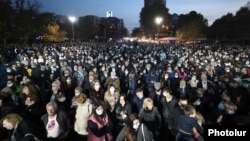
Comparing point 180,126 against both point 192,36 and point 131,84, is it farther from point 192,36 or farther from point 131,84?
point 192,36

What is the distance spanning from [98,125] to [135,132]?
854 mm

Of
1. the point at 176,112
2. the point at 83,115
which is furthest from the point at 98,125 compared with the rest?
the point at 176,112

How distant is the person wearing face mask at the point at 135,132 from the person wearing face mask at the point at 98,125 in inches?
18.4

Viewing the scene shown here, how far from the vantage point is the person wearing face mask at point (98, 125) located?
604 centimetres

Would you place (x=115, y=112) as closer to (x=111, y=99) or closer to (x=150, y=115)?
(x=111, y=99)

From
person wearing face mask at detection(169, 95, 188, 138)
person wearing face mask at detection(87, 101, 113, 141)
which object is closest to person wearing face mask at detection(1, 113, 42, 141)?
person wearing face mask at detection(87, 101, 113, 141)

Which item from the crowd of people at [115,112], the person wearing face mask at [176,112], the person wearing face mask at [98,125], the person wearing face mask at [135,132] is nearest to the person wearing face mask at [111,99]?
the crowd of people at [115,112]

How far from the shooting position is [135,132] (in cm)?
Result: 566

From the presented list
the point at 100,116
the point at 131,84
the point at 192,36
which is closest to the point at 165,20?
the point at 192,36

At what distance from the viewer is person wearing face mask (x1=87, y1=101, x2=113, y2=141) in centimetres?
604

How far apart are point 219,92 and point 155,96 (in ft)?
8.98

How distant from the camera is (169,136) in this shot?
828 centimetres

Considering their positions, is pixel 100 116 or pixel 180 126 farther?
pixel 100 116

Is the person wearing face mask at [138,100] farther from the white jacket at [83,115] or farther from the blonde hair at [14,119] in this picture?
the blonde hair at [14,119]
